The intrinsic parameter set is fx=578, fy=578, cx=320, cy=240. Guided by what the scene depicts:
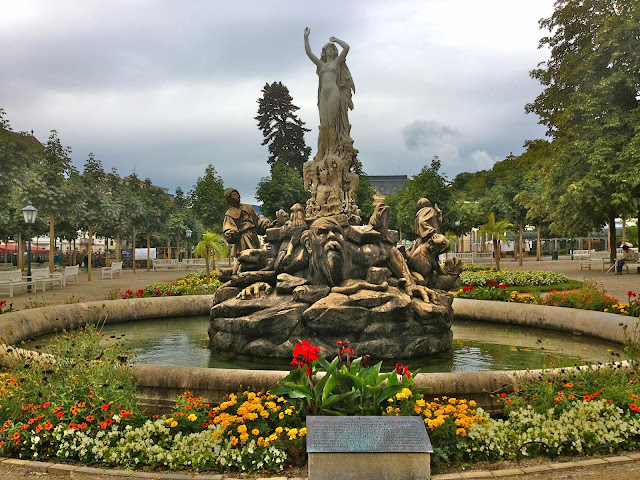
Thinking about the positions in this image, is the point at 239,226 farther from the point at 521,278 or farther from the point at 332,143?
the point at 521,278

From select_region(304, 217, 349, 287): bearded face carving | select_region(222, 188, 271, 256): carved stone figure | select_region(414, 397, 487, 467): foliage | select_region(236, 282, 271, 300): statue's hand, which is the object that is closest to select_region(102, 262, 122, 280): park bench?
select_region(222, 188, 271, 256): carved stone figure

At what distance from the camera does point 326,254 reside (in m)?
9.24

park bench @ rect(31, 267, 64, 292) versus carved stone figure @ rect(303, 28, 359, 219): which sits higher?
carved stone figure @ rect(303, 28, 359, 219)

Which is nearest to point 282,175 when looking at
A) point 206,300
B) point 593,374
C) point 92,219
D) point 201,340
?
point 92,219

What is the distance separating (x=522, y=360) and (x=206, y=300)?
784 centimetres

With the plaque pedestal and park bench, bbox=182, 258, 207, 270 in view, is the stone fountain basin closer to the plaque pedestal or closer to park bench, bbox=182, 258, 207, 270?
the plaque pedestal

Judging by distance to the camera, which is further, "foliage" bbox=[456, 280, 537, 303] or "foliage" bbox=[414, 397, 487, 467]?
"foliage" bbox=[456, 280, 537, 303]

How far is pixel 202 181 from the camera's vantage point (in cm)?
5606

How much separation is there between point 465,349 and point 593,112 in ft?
64.8

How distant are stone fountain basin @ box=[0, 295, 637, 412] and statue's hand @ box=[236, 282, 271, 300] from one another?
214 centimetres

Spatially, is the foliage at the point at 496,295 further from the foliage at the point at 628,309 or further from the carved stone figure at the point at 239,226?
the carved stone figure at the point at 239,226

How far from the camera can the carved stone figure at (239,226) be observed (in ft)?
36.7

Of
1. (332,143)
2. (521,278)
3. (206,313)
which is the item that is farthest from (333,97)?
(521,278)

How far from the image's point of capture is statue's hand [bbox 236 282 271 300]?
9.17 metres
